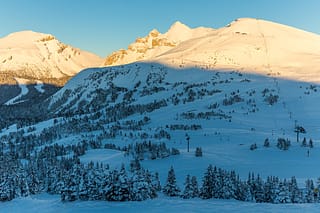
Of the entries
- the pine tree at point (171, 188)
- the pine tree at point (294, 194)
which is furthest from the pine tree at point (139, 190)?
the pine tree at point (294, 194)

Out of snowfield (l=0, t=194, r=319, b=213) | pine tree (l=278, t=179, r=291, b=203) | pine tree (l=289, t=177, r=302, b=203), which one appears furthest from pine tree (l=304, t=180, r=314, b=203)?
snowfield (l=0, t=194, r=319, b=213)

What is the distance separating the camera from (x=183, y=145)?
288 feet

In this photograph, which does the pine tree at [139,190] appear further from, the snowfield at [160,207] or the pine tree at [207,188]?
the pine tree at [207,188]

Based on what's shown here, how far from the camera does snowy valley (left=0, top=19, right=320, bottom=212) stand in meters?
46.4

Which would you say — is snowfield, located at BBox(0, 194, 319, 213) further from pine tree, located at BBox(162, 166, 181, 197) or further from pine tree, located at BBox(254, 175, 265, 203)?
pine tree, located at BBox(162, 166, 181, 197)

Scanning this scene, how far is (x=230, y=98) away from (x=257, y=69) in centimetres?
5493

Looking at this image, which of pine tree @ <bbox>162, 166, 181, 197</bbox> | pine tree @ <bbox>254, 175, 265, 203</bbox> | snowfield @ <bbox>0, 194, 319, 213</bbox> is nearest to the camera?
snowfield @ <bbox>0, 194, 319, 213</bbox>

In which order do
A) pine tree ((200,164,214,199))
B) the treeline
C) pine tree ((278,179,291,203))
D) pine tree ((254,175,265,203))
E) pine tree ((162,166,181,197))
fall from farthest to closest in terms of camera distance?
1. pine tree ((162,166,181,197))
2. pine tree ((200,164,214,199))
3. pine tree ((254,175,265,203))
4. the treeline
5. pine tree ((278,179,291,203))

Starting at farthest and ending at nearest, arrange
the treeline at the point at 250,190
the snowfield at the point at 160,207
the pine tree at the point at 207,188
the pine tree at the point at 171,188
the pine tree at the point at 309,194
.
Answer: the pine tree at the point at 171,188 < the pine tree at the point at 207,188 < the treeline at the point at 250,190 < the pine tree at the point at 309,194 < the snowfield at the point at 160,207

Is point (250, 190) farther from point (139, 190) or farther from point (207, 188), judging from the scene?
point (139, 190)

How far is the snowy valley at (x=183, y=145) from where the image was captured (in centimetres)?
4638

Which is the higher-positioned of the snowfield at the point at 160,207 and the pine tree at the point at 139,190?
the pine tree at the point at 139,190

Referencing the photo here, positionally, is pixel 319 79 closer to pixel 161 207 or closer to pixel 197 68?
pixel 197 68

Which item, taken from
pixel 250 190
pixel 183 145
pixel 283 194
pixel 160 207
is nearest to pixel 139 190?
pixel 160 207
